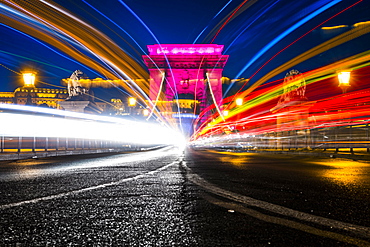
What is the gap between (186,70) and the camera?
87.9 meters

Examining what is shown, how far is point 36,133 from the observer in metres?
15.7

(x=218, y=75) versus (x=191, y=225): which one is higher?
(x=218, y=75)

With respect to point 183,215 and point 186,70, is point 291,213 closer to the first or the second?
point 183,215

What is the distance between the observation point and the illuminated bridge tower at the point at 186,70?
83438 mm

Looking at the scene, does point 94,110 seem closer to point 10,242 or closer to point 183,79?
point 10,242

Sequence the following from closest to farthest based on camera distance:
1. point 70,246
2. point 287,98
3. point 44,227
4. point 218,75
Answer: point 70,246
point 44,227
point 287,98
point 218,75

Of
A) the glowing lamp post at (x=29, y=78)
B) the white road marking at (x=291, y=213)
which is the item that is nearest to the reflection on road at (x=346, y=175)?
the white road marking at (x=291, y=213)

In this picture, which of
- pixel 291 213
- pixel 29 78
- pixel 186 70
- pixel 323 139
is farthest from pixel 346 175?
pixel 186 70

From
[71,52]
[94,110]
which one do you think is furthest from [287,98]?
[71,52]

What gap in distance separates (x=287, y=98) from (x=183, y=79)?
2651 inches

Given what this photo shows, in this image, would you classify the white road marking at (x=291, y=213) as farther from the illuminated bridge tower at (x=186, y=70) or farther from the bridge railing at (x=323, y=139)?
the illuminated bridge tower at (x=186, y=70)

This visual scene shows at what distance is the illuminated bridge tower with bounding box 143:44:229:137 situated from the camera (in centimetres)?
8344

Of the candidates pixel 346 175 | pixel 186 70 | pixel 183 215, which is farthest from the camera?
pixel 186 70

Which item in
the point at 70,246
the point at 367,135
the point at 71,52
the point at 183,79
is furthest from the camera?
the point at 183,79
